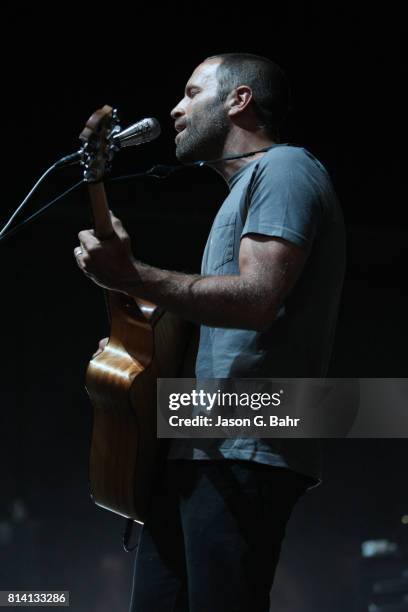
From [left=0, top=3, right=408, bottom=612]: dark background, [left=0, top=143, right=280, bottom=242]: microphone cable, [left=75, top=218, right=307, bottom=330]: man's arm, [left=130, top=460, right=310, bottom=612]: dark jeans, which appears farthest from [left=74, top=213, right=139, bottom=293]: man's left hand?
[left=0, top=3, right=408, bottom=612]: dark background

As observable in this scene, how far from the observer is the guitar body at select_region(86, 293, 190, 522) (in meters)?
1.13

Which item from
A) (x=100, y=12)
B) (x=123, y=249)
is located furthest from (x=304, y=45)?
(x=123, y=249)

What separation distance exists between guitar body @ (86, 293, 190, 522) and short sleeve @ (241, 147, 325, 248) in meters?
0.22

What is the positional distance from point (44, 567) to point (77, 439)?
0.44 meters

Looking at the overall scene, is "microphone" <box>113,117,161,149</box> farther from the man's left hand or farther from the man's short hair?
the man's short hair

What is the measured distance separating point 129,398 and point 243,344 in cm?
18

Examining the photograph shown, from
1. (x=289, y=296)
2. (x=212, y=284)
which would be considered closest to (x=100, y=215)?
(x=212, y=284)

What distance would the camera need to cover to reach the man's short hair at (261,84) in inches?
50.5

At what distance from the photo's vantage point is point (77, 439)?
2.93 meters

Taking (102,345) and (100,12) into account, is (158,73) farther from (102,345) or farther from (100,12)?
(102,345)

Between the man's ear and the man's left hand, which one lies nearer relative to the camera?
the man's left hand

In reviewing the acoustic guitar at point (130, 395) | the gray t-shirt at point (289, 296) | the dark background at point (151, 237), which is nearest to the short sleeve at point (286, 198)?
the gray t-shirt at point (289, 296)

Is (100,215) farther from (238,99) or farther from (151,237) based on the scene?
(151,237)

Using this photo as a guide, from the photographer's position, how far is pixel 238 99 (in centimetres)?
128
